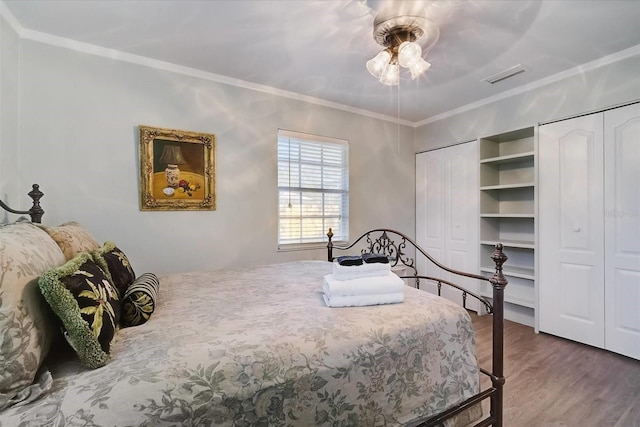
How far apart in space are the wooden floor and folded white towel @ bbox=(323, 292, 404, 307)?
1.12 meters

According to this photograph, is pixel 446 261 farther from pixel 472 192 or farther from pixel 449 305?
pixel 449 305

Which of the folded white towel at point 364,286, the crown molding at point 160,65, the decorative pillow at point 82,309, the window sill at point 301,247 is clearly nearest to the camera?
the decorative pillow at point 82,309

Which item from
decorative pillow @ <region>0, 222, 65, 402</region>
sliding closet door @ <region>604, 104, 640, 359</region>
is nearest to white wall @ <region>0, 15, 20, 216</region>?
decorative pillow @ <region>0, 222, 65, 402</region>

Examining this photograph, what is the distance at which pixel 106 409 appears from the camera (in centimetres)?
74

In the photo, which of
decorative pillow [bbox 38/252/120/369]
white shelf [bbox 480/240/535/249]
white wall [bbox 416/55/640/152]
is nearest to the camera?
decorative pillow [bbox 38/252/120/369]

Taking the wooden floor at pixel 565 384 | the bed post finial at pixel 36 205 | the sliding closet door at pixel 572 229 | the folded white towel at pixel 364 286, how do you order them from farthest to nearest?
the sliding closet door at pixel 572 229
the bed post finial at pixel 36 205
the wooden floor at pixel 565 384
the folded white towel at pixel 364 286

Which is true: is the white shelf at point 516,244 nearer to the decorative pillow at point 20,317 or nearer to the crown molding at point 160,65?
the crown molding at point 160,65

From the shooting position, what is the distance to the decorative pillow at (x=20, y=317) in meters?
0.75

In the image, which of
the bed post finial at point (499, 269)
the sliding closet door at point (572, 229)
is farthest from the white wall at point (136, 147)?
the bed post finial at point (499, 269)

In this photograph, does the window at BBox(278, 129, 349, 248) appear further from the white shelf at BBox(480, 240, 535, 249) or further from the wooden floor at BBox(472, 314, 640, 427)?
the wooden floor at BBox(472, 314, 640, 427)

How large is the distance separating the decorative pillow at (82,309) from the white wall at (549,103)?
3.87m

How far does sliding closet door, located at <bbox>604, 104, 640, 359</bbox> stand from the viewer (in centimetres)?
241

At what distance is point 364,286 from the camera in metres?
1.45

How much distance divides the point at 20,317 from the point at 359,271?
1252mm
